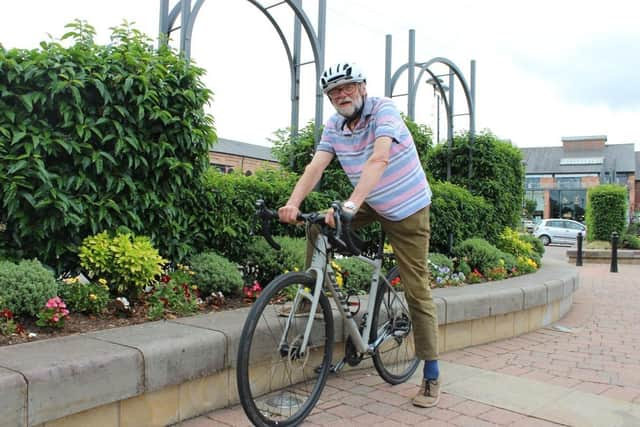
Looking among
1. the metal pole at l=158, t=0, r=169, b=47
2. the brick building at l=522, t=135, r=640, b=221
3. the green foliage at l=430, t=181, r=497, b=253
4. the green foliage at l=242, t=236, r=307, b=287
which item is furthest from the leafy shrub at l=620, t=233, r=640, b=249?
the brick building at l=522, t=135, r=640, b=221

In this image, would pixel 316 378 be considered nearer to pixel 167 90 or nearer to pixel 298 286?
pixel 298 286

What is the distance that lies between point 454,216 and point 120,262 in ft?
16.9

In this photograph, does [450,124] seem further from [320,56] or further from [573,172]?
[573,172]

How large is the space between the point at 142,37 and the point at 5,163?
1.33 metres

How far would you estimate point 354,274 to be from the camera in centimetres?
497

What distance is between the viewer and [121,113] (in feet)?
12.4

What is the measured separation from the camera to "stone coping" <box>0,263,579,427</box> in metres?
2.22

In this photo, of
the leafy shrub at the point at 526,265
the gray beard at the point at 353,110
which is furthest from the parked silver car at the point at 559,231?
the gray beard at the point at 353,110

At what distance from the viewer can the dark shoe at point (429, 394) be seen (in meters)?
3.36

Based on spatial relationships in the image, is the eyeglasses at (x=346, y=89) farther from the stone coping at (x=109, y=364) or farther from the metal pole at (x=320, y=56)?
the metal pole at (x=320, y=56)

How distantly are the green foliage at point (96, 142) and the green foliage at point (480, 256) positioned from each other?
398 centimetres

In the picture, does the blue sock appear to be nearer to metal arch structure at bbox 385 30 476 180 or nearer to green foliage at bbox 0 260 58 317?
green foliage at bbox 0 260 58 317

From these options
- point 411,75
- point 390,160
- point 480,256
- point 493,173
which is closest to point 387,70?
point 411,75

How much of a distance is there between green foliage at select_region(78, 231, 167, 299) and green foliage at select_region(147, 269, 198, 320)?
111mm
